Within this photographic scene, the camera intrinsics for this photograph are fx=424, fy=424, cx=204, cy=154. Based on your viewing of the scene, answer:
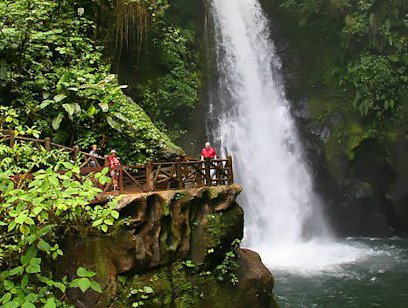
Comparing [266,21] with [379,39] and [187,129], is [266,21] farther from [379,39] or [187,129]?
[187,129]

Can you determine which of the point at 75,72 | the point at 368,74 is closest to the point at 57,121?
the point at 75,72

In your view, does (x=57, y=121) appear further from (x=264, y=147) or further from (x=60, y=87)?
(x=264, y=147)

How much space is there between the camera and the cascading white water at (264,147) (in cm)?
1859

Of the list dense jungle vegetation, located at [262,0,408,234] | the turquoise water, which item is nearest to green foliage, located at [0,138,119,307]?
the turquoise water

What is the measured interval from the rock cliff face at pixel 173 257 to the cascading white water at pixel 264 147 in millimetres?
7646

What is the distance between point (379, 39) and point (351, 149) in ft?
17.7

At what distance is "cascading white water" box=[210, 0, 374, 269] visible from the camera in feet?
61.0

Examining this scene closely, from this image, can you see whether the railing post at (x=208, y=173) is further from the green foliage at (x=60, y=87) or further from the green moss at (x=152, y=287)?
the green foliage at (x=60, y=87)

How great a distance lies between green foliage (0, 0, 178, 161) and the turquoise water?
5.83 metres

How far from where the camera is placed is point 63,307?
6.88 m

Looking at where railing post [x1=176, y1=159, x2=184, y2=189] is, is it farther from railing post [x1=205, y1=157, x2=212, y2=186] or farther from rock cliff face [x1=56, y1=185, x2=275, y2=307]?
railing post [x1=205, y1=157, x2=212, y2=186]

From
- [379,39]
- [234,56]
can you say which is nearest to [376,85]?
[379,39]

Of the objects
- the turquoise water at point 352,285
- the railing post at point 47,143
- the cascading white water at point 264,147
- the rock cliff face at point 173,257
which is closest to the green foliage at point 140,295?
the rock cliff face at point 173,257

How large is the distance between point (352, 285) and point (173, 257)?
23.8 feet
